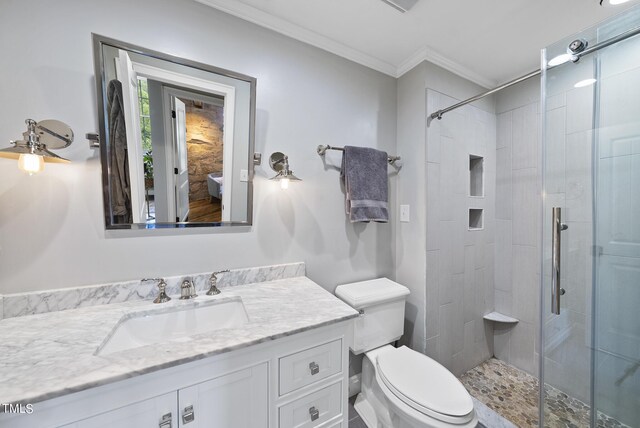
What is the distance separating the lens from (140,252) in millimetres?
1052

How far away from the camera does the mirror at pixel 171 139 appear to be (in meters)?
0.99

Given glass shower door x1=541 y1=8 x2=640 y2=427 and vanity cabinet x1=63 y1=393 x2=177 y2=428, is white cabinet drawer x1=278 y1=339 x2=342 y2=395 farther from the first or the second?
glass shower door x1=541 y1=8 x2=640 y2=427

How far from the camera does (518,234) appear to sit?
1.84 metres

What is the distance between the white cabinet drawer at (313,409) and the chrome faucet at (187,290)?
0.60 meters

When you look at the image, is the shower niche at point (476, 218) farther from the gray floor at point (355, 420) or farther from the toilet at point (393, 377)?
the gray floor at point (355, 420)

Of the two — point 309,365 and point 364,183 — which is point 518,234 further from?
point 309,365

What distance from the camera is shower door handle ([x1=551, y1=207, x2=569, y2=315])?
3.61ft

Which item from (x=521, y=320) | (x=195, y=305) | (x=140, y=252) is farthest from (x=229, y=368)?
(x=521, y=320)

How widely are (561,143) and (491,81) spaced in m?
0.96

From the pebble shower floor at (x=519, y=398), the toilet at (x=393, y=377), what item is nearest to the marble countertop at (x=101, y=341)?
the toilet at (x=393, y=377)

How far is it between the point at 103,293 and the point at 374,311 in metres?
1.33

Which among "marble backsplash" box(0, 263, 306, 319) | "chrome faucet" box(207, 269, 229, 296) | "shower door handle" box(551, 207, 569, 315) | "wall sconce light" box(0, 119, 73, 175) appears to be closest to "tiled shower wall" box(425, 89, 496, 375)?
"shower door handle" box(551, 207, 569, 315)

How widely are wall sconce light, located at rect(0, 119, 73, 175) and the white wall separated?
0.14 feet

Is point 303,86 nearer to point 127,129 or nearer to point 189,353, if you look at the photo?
point 127,129
